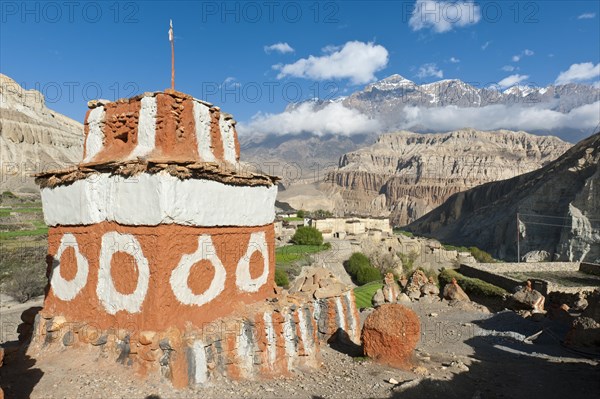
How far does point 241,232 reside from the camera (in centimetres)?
1030

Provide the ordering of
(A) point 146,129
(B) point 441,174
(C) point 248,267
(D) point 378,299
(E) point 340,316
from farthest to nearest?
(B) point 441,174 < (D) point 378,299 < (E) point 340,316 < (C) point 248,267 < (A) point 146,129

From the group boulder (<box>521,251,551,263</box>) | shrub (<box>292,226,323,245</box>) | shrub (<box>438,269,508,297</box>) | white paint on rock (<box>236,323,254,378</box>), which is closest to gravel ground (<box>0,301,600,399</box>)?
white paint on rock (<box>236,323,254,378</box>)

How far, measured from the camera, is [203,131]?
984 centimetres

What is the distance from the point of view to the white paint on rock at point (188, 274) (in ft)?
28.2

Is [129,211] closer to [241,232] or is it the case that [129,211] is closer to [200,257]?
[200,257]

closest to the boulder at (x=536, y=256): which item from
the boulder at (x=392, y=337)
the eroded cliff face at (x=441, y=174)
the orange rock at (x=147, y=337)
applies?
the boulder at (x=392, y=337)

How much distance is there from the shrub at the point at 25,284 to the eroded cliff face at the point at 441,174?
11870 centimetres

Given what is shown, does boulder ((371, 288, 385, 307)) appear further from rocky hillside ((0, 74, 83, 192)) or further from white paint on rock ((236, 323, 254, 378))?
rocky hillside ((0, 74, 83, 192))

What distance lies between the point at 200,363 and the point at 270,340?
212cm

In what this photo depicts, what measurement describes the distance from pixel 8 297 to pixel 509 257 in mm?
67057

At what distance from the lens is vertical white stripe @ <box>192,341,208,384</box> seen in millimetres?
8102

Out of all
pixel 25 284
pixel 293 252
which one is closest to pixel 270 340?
pixel 25 284

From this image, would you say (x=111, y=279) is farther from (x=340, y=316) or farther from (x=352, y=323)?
(x=352, y=323)

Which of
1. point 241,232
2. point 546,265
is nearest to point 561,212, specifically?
point 546,265
